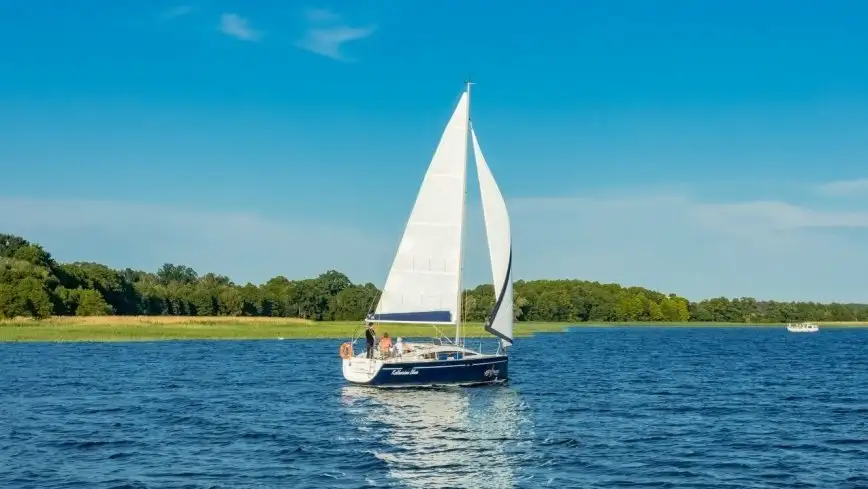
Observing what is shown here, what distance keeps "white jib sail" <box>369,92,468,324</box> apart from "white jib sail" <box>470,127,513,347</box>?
1.32m

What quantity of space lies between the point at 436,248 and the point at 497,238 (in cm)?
364

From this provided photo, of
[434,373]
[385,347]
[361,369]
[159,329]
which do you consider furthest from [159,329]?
[434,373]

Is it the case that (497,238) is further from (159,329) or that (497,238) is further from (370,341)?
(159,329)

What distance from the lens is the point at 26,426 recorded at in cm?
3678

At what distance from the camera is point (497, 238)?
5369 cm

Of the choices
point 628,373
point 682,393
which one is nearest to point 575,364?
point 628,373

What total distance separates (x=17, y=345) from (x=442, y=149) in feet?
183

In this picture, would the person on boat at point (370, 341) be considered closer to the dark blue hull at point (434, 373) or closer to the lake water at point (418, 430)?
the dark blue hull at point (434, 373)

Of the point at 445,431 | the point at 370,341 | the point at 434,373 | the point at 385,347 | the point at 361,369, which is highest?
the point at 370,341

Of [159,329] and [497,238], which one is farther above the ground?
[497,238]

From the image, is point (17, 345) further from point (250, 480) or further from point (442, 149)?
point (250, 480)

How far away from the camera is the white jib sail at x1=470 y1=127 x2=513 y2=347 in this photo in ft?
176

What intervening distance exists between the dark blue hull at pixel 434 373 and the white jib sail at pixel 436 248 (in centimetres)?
308

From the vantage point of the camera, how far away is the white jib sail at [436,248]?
53344mm
